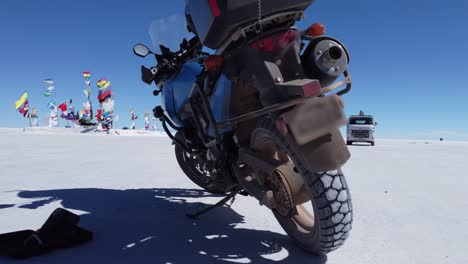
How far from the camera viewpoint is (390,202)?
3.79 metres

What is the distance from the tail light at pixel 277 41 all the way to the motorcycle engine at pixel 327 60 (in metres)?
0.16

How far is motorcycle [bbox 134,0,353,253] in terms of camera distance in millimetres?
1731

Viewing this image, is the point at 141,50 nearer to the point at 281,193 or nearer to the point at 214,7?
the point at 214,7

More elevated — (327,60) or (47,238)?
(327,60)

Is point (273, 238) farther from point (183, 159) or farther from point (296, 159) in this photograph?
point (183, 159)

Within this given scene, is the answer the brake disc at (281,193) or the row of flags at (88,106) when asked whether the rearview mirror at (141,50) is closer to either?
the brake disc at (281,193)

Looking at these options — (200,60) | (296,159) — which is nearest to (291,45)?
(296,159)

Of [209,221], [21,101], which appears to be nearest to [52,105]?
[21,101]

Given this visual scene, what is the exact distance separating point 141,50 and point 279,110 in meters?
2.63

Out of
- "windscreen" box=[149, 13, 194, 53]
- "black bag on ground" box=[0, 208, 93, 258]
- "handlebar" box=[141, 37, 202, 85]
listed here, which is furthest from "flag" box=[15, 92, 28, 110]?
"black bag on ground" box=[0, 208, 93, 258]

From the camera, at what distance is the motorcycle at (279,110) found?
1731mm

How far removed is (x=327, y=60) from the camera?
6.37 ft

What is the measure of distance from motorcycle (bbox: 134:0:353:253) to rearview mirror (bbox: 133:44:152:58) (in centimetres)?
173

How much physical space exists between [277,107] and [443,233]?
2.00m
